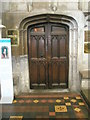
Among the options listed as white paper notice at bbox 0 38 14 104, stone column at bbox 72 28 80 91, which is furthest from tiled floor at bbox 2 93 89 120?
stone column at bbox 72 28 80 91

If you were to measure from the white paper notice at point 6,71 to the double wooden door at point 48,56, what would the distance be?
105cm

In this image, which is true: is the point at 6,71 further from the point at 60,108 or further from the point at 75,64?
the point at 75,64

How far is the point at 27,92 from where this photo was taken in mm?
3754

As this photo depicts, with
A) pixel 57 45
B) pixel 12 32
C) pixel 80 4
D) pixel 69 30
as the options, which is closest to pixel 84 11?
pixel 80 4

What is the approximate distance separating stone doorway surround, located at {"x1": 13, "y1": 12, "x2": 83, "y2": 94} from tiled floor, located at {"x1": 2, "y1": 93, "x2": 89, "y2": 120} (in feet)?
1.72

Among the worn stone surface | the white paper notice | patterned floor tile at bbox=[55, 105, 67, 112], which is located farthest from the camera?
the worn stone surface

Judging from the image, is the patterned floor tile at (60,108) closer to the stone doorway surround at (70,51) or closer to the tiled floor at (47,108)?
the tiled floor at (47,108)

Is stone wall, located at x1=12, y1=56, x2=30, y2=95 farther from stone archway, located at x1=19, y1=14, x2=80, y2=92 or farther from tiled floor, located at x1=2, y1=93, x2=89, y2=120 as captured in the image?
tiled floor, located at x1=2, y1=93, x2=89, y2=120

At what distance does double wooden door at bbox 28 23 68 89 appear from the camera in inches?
146

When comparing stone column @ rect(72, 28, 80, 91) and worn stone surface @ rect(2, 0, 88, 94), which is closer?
worn stone surface @ rect(2, 0, 88, 94)

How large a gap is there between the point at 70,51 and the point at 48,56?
68cm

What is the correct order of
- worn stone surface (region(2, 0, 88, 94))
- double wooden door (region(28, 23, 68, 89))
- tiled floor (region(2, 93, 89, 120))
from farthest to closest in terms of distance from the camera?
double wooden door (region(28, 23, 68, 89)), worn stone surface (region(2, 0, 88, 94)), tiled floor (region(2, 93, 89, 120))

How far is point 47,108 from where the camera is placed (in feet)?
8.70

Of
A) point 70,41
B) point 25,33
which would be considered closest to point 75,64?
point 70,41
